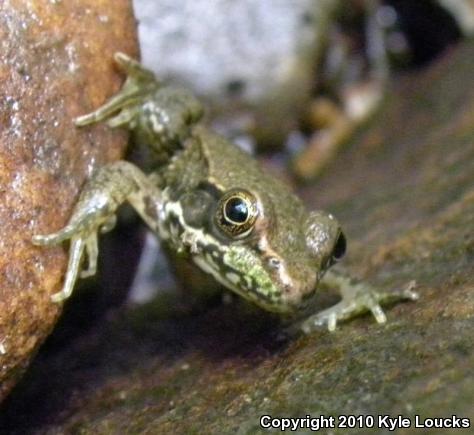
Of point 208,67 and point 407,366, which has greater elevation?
point 208,67

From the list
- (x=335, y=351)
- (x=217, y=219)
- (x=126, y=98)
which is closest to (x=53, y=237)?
(x=217, y=219)

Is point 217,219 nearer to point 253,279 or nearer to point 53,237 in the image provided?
point 253,279

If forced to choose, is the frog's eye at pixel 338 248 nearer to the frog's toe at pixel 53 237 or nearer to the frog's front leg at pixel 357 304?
the frog's front leg at pixel 357 304

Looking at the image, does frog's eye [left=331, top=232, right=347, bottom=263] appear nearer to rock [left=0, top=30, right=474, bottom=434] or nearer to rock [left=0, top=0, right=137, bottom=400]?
rock [left=0, top=30, right=474, bottom=434]

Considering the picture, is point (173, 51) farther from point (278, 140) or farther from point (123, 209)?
point (123, 209)

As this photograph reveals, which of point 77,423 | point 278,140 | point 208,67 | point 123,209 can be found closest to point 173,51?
point 208,67

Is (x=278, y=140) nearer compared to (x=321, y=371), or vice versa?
(x=321, y=371)
